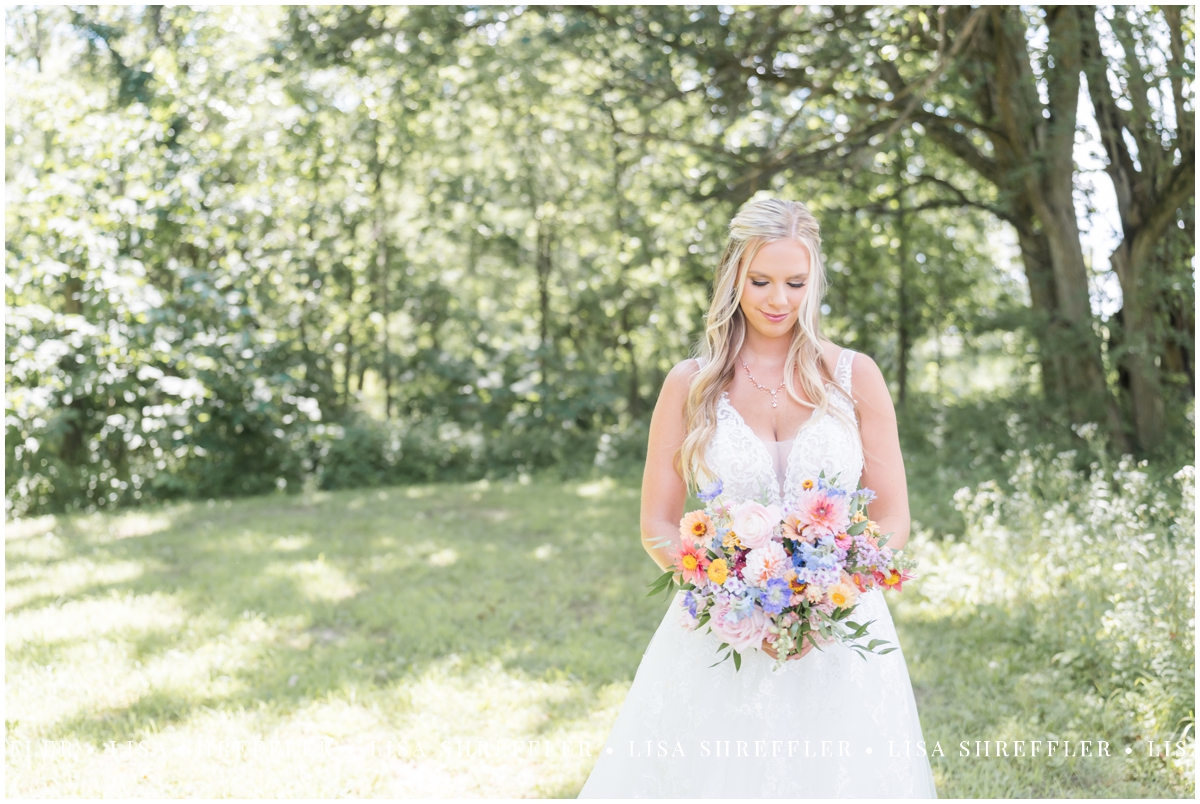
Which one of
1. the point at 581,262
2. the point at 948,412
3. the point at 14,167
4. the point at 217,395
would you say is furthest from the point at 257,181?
the point at 948,412

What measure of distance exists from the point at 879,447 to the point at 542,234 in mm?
11543

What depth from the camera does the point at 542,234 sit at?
1378cm

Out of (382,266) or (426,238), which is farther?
(426,238)

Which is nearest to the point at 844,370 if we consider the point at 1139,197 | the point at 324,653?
the point at 324,653

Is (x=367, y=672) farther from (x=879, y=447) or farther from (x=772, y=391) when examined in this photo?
(x=879, y=447)

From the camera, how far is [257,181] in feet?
39.5

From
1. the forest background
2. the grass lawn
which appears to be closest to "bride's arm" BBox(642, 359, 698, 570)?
the grass lawn

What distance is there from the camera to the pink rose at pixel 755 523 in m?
2.29

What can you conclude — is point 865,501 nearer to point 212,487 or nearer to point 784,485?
point 784,485

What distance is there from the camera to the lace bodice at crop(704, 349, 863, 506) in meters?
2.64

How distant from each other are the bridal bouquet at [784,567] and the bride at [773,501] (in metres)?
0.19

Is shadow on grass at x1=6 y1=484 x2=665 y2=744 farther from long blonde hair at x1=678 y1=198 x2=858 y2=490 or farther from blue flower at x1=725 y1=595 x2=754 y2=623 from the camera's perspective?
blue flower at x1=725 y1=595 x2=754 y2=623

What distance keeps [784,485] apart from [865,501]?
314 millimetres

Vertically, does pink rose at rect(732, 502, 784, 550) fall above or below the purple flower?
below
